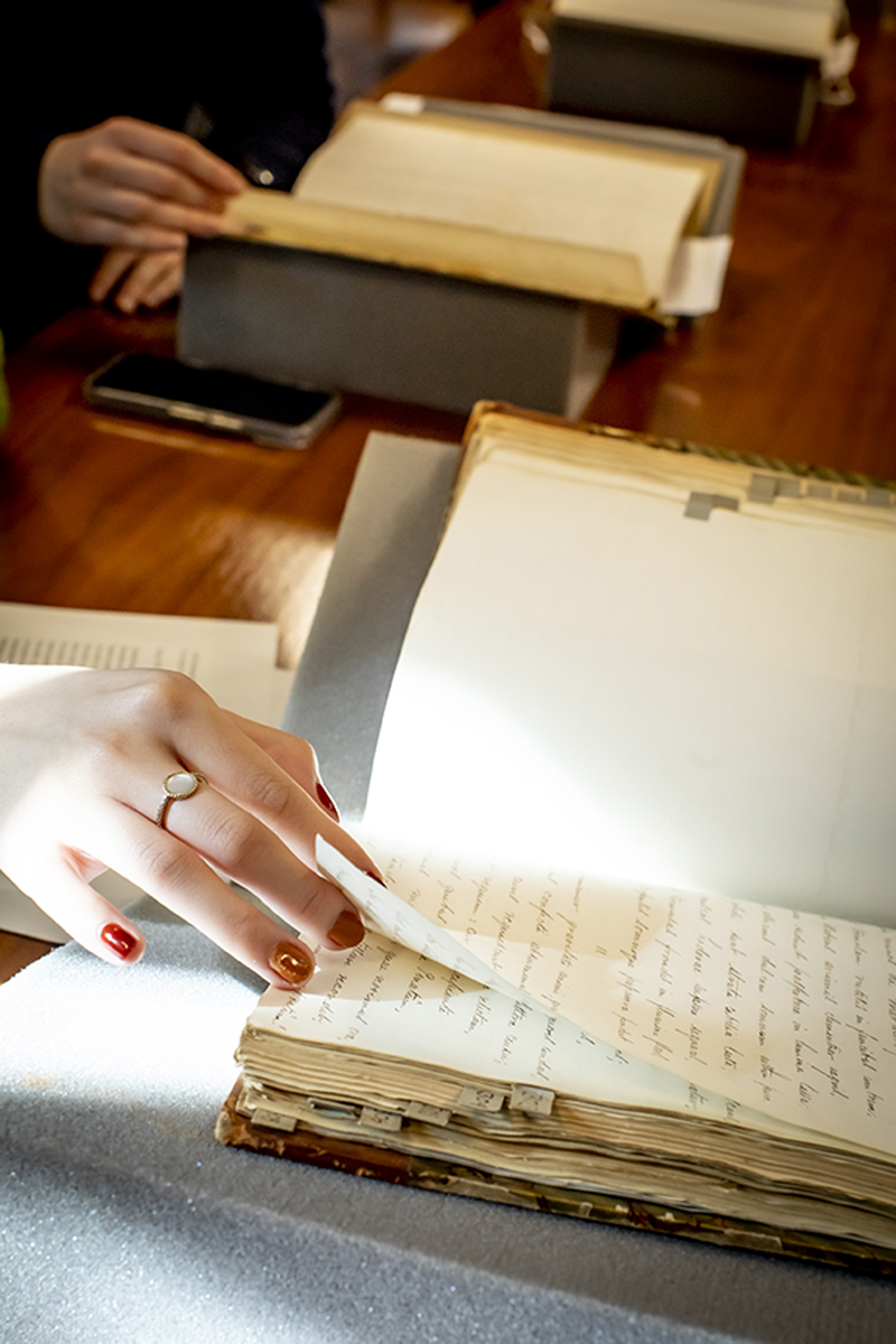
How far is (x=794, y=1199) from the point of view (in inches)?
16.1

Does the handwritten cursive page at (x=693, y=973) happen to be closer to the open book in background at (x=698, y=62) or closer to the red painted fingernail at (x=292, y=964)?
the red painted fingernail at (x=292, y=964)

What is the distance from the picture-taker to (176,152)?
3.52 feet

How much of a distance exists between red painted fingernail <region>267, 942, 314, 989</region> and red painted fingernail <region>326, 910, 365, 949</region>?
0.01 meters

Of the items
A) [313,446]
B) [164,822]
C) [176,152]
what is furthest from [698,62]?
[164,822]

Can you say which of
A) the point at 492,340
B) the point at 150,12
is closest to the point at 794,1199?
the point at 492,340

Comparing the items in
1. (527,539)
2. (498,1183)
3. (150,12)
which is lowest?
(498,1183)

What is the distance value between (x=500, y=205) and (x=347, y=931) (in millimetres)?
877

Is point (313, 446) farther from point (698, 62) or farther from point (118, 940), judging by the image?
point (698, 62)

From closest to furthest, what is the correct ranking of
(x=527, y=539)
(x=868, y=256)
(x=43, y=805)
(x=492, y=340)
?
(x=43, y=805), (x=527, y=539), (x=492, y=340), (x=868, y=256)

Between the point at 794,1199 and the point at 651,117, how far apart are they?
1.63 m

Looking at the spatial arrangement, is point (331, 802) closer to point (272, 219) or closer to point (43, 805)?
point (43, 805)

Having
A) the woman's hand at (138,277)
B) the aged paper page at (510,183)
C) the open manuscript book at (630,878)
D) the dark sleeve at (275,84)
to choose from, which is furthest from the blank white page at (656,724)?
the dark sleeve at (275,84)

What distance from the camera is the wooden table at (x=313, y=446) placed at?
84 centimetres

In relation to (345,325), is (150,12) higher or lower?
higher
